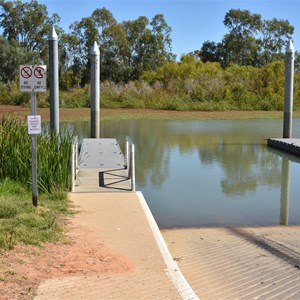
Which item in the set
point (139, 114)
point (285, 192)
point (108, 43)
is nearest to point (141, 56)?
point (108, 43)

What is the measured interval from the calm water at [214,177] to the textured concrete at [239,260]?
2.53 feet

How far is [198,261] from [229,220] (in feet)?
8.21

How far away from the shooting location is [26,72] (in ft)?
22.1

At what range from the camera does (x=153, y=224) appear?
6352 millimetres

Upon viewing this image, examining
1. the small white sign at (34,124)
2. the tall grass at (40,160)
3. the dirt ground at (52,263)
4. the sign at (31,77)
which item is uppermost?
the sign at (31,77)

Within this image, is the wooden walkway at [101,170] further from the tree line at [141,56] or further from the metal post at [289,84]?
the tree line at [141,56]

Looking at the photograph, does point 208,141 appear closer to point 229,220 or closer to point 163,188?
point 163,188

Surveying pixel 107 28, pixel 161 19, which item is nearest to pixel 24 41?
pixel 107 28

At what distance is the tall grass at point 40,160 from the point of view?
8.09m

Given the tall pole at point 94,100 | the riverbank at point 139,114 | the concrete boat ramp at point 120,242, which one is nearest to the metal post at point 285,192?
the concrete boat ramp at point 120,242

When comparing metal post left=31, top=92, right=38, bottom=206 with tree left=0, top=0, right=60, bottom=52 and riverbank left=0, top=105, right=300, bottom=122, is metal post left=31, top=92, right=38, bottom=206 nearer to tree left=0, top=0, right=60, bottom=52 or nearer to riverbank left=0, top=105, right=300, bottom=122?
riverbank left=0, top=105, right=300, bottom=122

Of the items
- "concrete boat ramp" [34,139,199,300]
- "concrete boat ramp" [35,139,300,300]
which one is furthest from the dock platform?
"concrete boat ramp" [35,139,300,300]

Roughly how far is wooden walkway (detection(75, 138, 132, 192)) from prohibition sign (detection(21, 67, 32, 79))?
2.36 metres

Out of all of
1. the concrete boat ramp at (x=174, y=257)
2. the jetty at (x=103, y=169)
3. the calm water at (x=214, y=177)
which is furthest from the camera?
the jetty at (x=103, y=169)
